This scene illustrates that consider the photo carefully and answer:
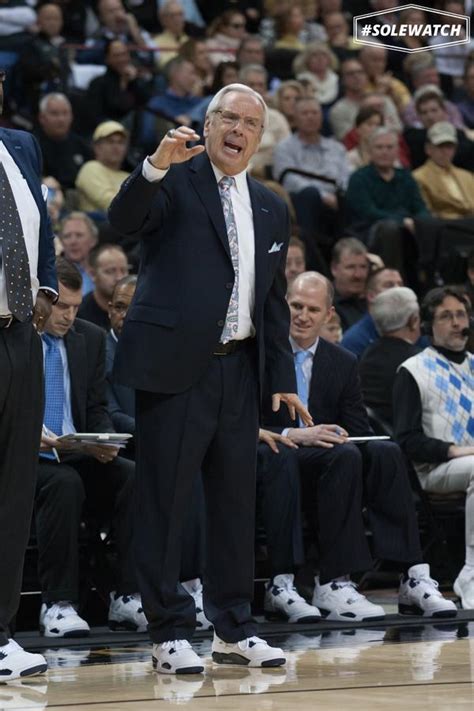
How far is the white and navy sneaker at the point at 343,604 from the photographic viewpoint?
618cm

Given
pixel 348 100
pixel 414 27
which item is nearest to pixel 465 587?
pixel 348 100

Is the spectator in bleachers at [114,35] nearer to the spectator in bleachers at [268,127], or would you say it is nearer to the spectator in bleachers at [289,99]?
the spectator in bleachers at [289,99]

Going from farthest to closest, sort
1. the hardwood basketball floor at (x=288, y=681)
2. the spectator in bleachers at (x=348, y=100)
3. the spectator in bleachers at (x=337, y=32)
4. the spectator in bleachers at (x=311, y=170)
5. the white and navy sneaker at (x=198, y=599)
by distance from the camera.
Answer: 1. the spectator in bleachers at (x=337, y=32)
2. the spectator in bleachers at (x=348, y=100)
3. the spectator in bleachers at (x=311, y=170)
4. the white and navy sneaker at (x=198, y=599)
5. the hardwood basketball floor at (x=288, y=681)

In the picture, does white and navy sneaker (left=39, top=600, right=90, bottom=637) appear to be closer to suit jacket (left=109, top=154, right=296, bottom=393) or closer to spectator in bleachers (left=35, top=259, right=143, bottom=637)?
spectator in bleachers (left=35, top=259, right=143, bottom=637)

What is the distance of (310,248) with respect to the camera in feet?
32.4

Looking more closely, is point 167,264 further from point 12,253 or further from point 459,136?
point 459,136

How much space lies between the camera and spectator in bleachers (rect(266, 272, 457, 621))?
248 inches

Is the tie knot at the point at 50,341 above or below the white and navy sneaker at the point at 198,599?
above

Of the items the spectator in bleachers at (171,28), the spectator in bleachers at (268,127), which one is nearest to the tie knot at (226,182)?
the spectator in bleachers at (268,127)

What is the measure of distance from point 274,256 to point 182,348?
491 mm

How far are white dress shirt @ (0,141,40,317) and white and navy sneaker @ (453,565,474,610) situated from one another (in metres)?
2.82

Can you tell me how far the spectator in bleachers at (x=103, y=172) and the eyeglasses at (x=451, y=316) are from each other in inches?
135

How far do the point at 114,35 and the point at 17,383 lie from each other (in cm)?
942

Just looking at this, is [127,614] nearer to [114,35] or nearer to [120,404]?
[120,404]
